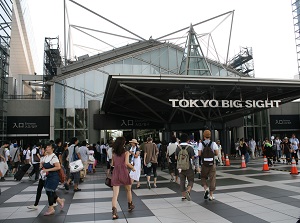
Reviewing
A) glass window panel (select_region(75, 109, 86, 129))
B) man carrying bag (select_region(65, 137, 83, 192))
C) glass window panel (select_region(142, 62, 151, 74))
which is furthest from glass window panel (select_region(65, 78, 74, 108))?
man carrying bag (select_region(65, 137, 83, 192))

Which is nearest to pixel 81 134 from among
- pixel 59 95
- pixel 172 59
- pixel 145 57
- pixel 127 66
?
pixel 59 95

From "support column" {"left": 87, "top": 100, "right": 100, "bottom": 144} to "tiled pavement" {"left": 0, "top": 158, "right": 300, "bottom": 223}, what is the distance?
16743 millimetres

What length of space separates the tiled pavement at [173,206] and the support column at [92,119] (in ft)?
54.9

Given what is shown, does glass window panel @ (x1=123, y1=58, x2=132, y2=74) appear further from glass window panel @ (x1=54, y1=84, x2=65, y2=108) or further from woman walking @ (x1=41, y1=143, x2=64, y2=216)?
woman walking @ (x1=41, y1=143, x2=64, y2=216)

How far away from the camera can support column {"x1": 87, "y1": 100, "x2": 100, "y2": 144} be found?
27.2 m

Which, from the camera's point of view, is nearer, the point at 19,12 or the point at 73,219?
the point at 73,219

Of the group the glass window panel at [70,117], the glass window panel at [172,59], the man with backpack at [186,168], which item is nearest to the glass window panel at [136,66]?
the glass window panel at [172,59]

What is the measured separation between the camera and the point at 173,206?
7180mm

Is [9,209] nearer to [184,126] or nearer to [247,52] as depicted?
[184,126]

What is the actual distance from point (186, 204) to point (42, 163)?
3.84 m

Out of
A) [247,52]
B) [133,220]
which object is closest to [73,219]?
[133,220]

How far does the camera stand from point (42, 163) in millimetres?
6820

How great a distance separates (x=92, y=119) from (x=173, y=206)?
2142 centimetres

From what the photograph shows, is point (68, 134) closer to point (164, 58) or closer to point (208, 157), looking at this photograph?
point (164, 58)
